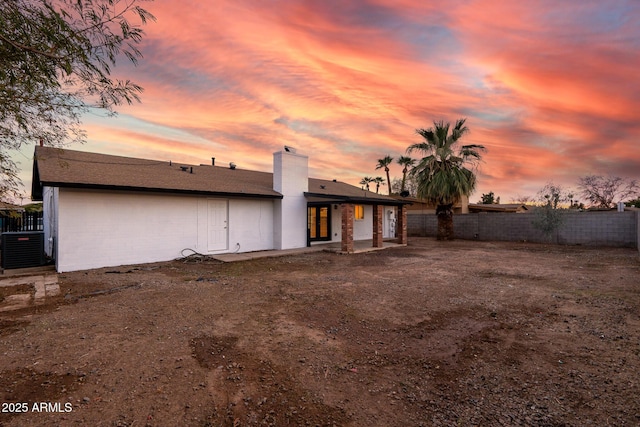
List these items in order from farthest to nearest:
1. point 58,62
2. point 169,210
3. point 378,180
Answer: point 378,180, point 169,210, point 58,62

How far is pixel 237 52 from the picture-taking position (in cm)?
1031

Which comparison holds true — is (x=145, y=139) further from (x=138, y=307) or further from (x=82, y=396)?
(x=82, y=396)

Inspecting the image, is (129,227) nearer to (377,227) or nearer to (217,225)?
(217,225)

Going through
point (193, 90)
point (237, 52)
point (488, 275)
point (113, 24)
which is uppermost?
point (237, 52)

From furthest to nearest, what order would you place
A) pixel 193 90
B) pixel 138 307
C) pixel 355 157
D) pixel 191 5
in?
pixel 355 157, pixel 193 90, pixel 191 5, pixel 138 307

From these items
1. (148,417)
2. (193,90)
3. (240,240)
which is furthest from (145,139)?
(148,417)

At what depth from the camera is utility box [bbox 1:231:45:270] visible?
29.2 ft

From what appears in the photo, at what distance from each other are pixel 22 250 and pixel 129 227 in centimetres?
291

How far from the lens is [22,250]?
9172 mm

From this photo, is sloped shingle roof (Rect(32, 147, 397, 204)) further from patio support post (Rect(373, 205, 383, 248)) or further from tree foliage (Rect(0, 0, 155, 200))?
tree foliage (Rect(0, 0, 155, 200))

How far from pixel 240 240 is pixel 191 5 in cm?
854

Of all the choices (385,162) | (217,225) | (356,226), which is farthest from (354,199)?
(385,162)

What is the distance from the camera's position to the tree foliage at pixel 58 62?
367 centimetres

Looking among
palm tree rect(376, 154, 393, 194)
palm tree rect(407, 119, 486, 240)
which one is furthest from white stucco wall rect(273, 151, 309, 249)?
palm tree rect(376, 154, 393, 194)
